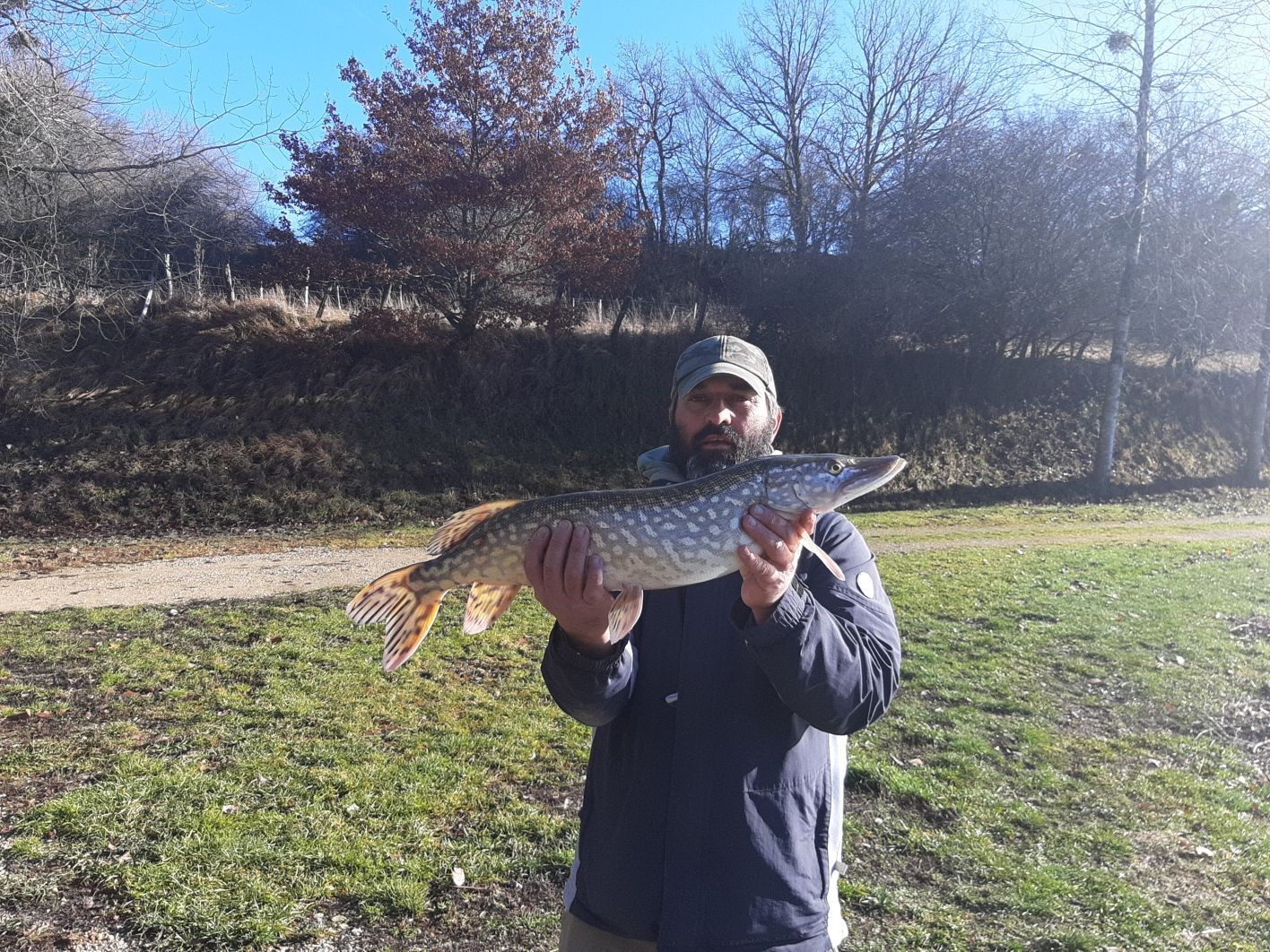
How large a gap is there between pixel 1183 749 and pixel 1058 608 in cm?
409

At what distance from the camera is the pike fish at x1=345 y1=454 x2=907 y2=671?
2336mm

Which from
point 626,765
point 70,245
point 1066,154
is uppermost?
point 1066,154

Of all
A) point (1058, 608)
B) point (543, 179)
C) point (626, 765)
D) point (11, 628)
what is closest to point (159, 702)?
point (11, 628)

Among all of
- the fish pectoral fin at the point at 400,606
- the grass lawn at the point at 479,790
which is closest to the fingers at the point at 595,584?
the fish pectoral fin at the point at 400,606

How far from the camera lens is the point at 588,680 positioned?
213 cm

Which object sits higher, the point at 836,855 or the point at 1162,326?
the point at 1162,326

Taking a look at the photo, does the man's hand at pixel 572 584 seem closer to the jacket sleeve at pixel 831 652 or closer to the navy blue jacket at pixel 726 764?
the navy blue jacket at pixel 726 764

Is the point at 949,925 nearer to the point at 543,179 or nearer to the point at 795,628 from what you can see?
the point at 795,628

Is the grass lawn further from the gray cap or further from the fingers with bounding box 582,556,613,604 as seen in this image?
the gray cap

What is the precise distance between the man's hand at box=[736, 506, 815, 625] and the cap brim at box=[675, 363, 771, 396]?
2.14 feet

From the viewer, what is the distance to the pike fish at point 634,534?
2336mm

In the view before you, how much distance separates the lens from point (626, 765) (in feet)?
7.31

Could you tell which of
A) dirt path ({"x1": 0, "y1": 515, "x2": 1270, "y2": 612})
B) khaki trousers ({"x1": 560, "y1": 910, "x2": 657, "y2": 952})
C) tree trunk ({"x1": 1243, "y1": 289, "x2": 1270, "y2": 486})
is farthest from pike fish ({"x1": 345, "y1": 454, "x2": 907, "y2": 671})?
tree trunk ({"x1": 1243, "y1": 289, "x2": 1270, "y2": 486})

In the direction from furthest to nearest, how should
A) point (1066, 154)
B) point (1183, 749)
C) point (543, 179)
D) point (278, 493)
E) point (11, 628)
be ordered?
point (1066, 154) < point (543, 179) < point (278, 493) < point (11, 628) < point (1183, 749)
